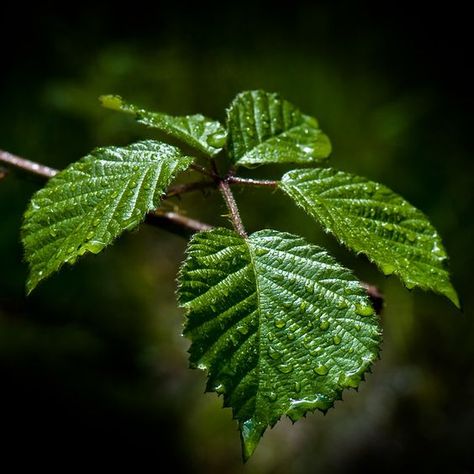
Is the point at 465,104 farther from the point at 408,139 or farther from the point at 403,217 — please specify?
the point at 403,217

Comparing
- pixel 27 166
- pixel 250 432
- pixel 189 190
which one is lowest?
pixel 250 432

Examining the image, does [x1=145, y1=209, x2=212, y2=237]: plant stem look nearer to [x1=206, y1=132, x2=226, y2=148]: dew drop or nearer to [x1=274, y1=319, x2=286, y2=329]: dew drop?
[x1=206, y1=132, x2=226, y2=148]: dew drop

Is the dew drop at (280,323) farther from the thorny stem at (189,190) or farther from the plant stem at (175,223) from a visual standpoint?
the plant stem at (175,223)

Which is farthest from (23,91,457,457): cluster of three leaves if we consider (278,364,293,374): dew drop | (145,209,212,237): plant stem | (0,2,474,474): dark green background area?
(0,2,474,474): dark green background area

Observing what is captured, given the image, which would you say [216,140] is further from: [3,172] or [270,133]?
[3,172]

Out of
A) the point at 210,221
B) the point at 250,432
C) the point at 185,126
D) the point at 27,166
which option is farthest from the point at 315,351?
the point at 210,221

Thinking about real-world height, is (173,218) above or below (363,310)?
above

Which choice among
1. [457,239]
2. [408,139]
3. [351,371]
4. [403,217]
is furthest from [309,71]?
[351,371]
